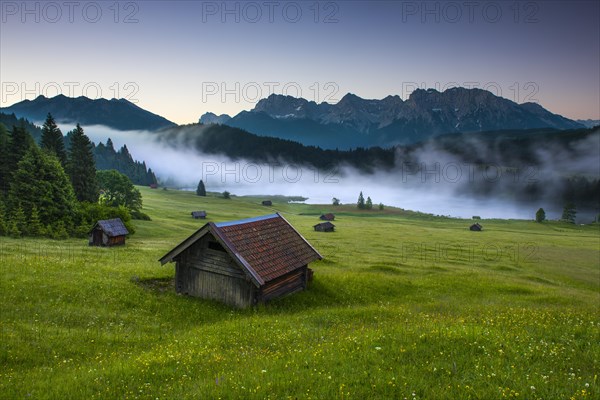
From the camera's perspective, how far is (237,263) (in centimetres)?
2181

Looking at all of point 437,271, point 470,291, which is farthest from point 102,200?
point 470,291

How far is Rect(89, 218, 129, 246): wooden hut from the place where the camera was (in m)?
50.7

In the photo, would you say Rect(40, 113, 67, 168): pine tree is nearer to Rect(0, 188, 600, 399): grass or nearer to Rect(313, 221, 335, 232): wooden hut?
Rect(0, 188, 600, 399): grass

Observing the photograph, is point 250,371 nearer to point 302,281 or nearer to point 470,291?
point 302,281

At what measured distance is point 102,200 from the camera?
86.1 metres

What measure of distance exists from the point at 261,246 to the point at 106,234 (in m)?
36.6

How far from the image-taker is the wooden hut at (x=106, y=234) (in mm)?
50719

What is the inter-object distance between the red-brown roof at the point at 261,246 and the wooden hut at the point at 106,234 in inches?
1249

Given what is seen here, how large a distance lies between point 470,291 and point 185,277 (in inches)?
961

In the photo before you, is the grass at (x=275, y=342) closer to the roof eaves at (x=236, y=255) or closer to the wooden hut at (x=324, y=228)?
the roof eaves at (x=236, y=255)

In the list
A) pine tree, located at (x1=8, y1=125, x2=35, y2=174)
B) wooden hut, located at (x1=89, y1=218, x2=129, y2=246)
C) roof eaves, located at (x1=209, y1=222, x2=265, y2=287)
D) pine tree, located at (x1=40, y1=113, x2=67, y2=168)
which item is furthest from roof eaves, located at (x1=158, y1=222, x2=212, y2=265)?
pine tree, located at (x1=40, y1=113, x2=67, y2=168)

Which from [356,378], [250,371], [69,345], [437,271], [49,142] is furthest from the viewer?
[49,142]

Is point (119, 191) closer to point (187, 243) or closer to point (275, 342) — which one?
point (187, 243)

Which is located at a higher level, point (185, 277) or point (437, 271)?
point (185, 277)
